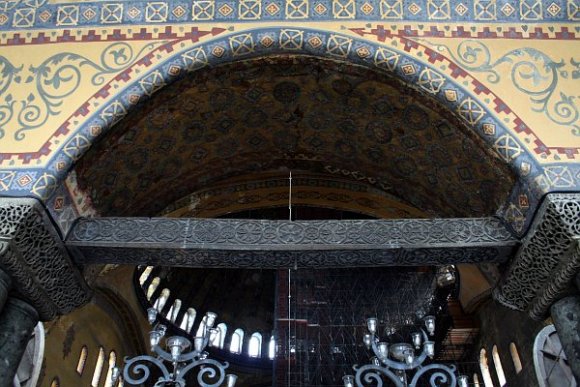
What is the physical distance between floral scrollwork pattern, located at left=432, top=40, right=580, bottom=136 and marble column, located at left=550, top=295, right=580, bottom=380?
78.6 inches

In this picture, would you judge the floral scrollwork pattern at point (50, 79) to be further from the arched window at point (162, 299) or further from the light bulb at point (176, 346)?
the arched window at point (162, 299)

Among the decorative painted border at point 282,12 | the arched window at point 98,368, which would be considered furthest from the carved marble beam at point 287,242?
the arched window at point 98,368

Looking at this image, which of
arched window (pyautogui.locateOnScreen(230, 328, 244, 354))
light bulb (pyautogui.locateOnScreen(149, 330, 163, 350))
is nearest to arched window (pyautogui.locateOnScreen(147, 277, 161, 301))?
arched window (pyautogui.locateOnScreen(230, 328, 244, 354))

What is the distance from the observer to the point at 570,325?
622cm

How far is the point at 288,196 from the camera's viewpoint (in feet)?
34.0

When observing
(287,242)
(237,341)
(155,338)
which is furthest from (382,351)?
(237,341)

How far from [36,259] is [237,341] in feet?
43.9

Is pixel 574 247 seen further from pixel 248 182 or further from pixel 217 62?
pixel 248 182

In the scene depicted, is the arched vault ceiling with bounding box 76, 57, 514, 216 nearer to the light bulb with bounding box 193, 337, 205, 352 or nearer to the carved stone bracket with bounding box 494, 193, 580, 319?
the carved stone bracket with bounding box 494, 193, 580, 319

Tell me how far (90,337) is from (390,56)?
836 centimetres

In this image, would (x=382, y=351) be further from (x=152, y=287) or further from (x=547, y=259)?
(x=152, y=287)

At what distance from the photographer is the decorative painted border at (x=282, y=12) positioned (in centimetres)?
749

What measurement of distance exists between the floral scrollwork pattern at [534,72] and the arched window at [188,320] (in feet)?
39.4

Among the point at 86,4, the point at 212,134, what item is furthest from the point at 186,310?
the point at 86,4
